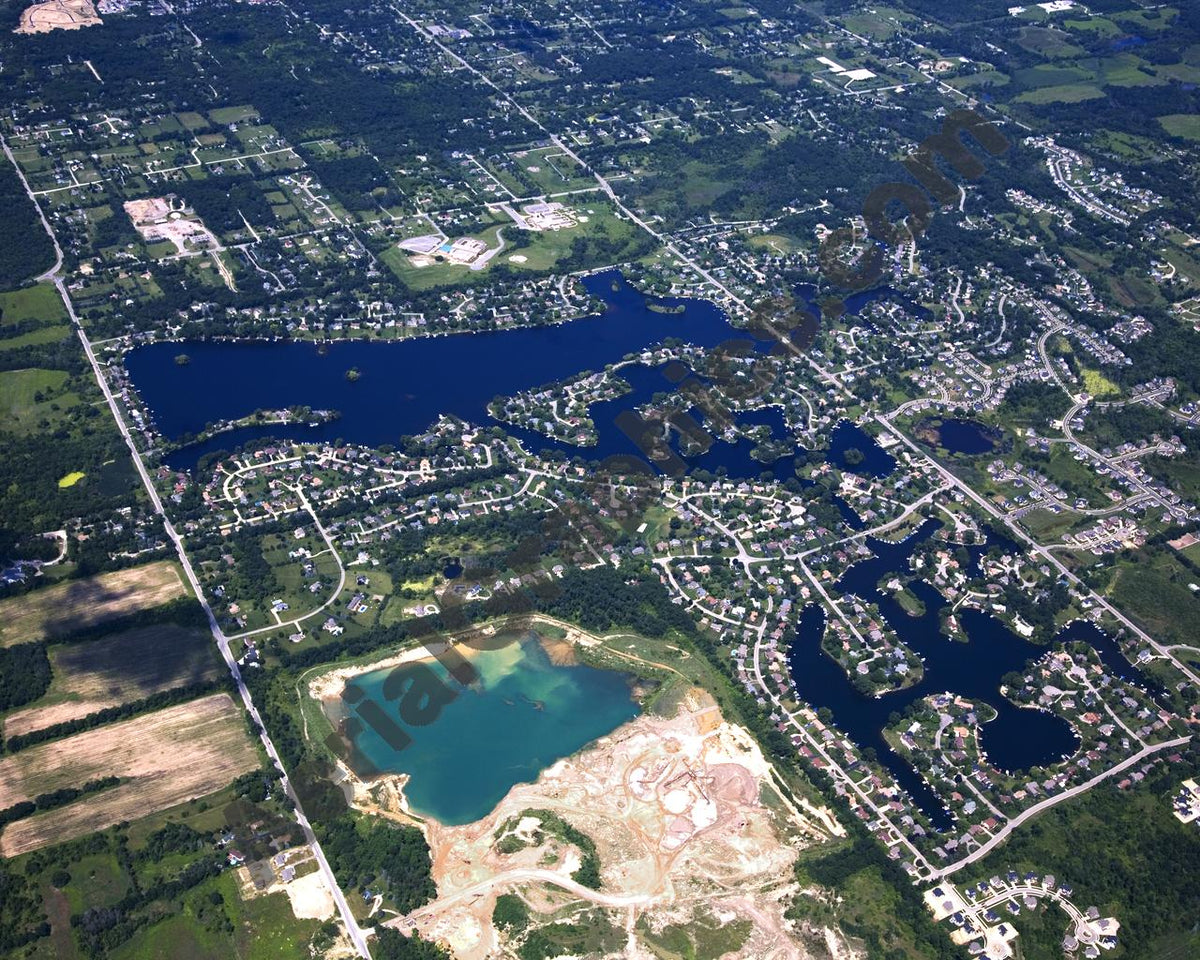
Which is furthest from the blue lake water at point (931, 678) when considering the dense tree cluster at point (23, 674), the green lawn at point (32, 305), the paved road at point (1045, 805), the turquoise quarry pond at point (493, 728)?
the green lawn at point (32, 305)

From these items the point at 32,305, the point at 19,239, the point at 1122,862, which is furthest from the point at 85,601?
the point at 1122,862

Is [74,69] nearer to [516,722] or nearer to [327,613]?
[327,613]

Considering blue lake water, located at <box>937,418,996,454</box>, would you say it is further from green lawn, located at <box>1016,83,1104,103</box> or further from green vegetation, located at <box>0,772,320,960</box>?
green lawn, located at <box>1016,83,1104,103</box>

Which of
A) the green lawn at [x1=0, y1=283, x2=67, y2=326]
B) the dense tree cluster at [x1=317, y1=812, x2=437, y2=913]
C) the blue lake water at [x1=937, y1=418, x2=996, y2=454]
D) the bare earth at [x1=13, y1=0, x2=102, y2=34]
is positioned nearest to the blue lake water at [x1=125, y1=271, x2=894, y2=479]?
the blue lake water at [x1=937, y1=418, x2=996, y2=454]

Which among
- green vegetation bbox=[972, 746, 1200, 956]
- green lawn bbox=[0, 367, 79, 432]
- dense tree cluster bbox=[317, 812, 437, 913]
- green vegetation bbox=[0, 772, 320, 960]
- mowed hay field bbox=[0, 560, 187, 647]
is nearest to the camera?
green vegetation bbox=[0, 772, 320, 960]

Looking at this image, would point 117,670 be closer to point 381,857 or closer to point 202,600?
point 202,600
